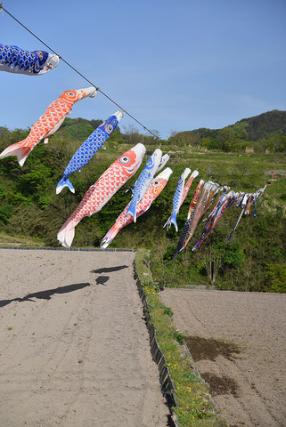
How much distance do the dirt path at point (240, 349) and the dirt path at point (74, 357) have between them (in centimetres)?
122

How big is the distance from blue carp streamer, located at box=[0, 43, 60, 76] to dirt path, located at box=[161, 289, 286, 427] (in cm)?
440

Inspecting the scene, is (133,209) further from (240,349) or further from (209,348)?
(240,349)

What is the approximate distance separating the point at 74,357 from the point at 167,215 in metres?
16.5

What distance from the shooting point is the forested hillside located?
19.3 m

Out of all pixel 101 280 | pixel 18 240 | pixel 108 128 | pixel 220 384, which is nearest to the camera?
pixel 108 128

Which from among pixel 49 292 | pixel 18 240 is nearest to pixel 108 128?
pixel 49 292

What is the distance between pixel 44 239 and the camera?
2391cm

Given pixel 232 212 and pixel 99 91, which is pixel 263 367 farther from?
pixel 232 212

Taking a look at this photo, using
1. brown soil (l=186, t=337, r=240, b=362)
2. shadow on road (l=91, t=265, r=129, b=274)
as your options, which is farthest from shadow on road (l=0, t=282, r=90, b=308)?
brown soil (l=186, t=337, r=240, b=362)

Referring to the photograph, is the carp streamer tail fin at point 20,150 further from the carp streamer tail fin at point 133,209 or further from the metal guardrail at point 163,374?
the metal guardrail at point 163,374

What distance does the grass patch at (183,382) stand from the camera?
15.2 feet

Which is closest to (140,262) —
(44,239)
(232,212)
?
(232,212)

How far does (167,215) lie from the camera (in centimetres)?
2264

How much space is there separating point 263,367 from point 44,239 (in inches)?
672
